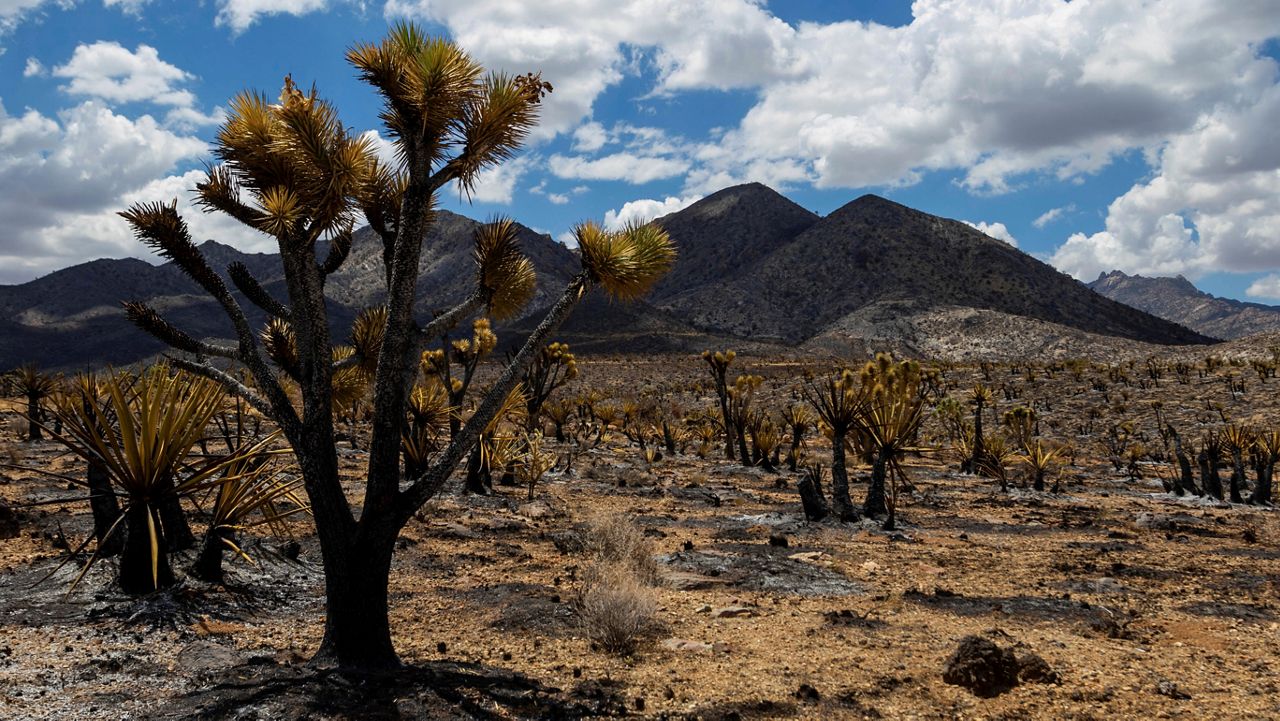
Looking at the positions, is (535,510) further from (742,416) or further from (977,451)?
(977,451)

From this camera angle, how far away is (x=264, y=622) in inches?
294

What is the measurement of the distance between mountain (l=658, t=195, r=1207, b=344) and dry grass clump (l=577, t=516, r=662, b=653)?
95.2 m

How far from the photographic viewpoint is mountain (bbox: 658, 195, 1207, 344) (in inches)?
4008

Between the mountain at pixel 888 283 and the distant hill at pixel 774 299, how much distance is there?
29cm

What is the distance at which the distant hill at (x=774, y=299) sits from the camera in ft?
302

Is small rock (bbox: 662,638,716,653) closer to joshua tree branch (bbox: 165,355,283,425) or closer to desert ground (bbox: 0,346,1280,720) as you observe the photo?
desert ground (bbox: 0,346,1280,720)

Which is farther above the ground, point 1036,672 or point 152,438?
point 152,438

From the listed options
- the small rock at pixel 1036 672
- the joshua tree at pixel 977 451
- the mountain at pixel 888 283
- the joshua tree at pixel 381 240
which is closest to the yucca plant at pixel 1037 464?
the joshua tree at pixel 977 451

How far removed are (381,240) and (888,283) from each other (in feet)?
367

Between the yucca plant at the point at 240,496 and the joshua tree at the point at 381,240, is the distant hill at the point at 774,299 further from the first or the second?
the joshua tree at the point at 381,240

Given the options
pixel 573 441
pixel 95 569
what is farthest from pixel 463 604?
pixel 573 441

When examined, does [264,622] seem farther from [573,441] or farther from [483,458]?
[573,441]

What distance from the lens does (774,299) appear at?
120 metres

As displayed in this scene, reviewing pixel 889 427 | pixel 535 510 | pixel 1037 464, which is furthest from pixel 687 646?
pixel 1037 464
